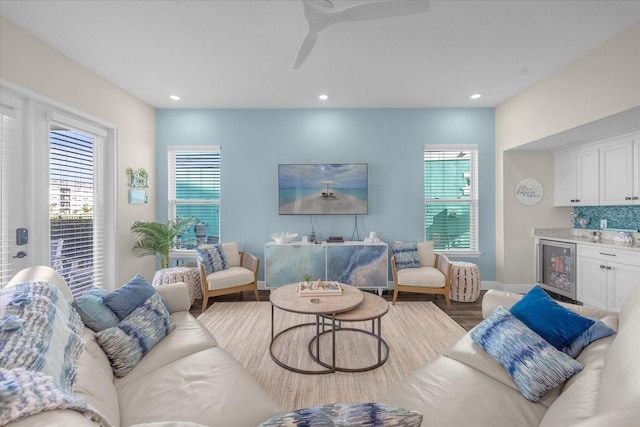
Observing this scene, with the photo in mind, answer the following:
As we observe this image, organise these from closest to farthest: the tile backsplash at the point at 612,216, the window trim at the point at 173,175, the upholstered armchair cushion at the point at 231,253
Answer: the tile backsplash at the point at 612,216 → the upholstered armchair cushion at the point at 231,253 → the window trim at the point at 173,175

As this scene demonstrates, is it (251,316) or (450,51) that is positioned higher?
(450,51)

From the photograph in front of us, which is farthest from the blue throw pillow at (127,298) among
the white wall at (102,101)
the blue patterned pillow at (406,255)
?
the blue patterned pillow at (406,255)

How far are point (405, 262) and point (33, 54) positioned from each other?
4.66 m

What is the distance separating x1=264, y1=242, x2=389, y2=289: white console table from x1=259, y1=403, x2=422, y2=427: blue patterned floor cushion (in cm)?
313

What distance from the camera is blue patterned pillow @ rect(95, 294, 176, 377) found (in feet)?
4.60

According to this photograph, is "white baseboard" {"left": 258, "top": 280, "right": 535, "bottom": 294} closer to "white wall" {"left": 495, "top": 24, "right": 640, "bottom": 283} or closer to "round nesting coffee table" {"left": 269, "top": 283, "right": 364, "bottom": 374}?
"white wall" {"left": 495, "top": 24, "right": 640, "bottom": 283}

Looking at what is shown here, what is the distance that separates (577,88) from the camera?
2801 millimetres

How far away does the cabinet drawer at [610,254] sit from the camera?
278 centimetres

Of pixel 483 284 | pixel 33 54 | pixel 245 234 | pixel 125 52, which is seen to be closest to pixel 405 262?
pixel 483 284

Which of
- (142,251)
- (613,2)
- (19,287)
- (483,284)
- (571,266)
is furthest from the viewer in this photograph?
(483,284)

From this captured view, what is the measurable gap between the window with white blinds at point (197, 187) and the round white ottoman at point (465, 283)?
366 cm

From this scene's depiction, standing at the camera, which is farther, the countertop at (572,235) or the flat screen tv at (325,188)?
the flat screen tv at (325,188)

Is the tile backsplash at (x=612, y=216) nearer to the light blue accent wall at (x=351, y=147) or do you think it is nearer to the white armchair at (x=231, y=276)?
the light blue accent wall at (x=351, y=147)

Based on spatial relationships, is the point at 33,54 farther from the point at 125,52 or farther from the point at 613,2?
the point at 613,2
